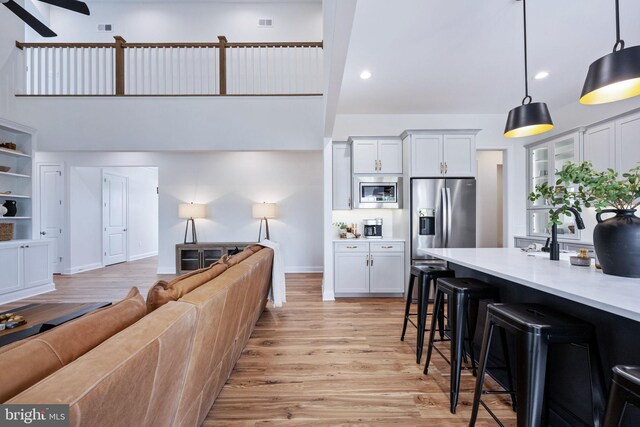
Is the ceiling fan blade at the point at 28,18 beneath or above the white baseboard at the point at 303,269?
above

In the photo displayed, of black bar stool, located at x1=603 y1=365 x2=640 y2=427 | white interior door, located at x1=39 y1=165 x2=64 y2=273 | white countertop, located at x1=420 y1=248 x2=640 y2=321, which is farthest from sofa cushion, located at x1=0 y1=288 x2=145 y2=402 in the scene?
white interior door, located at x1=39 y1=165 x2=64 y2=273

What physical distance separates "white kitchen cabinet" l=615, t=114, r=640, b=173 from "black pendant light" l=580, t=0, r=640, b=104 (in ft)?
6.86

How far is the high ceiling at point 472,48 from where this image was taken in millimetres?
2404

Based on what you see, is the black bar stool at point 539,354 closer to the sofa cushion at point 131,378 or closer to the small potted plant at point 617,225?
the small potted plant at point 617,225

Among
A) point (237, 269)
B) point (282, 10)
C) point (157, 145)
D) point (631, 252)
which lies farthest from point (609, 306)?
point (282, 10)

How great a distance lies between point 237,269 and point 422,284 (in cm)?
156

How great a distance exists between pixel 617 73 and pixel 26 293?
6.81 meters

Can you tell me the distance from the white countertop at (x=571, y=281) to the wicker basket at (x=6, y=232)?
6.06m

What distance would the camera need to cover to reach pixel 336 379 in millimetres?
2156

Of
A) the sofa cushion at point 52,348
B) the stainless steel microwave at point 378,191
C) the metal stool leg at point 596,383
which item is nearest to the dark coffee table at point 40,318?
the sofa cushion at point 52,348

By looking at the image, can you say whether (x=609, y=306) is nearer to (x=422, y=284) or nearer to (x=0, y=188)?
(x=422, y=284)

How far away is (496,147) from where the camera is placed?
4.80 meters

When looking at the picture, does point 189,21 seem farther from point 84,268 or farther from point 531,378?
point 531,378

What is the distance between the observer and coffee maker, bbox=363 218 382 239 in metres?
4.60
